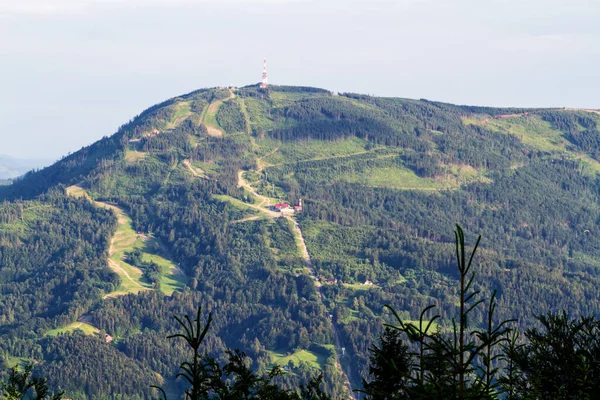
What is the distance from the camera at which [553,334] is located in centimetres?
5131

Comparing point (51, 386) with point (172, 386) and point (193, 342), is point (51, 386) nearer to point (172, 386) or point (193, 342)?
point (172, 386)

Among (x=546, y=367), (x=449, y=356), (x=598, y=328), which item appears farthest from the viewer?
(x=598, y=328)

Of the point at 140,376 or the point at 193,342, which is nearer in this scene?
the point at 193,342

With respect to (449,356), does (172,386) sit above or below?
below

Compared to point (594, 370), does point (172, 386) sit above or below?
below

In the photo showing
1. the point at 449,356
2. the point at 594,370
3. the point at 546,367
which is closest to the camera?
the point at 449,356

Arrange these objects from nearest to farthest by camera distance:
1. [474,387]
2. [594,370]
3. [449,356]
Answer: [449,356]
[474,387]
[594,370]

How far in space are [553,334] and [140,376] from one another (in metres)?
158

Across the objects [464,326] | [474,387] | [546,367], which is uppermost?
[464,326]

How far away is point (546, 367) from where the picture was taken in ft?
159

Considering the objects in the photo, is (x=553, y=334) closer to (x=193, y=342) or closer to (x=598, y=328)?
(x=598, y=328)

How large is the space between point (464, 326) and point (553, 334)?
94.4ft

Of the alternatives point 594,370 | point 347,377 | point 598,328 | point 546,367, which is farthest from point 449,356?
point 347,377

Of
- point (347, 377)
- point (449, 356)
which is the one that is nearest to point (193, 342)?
point (449, 356)
